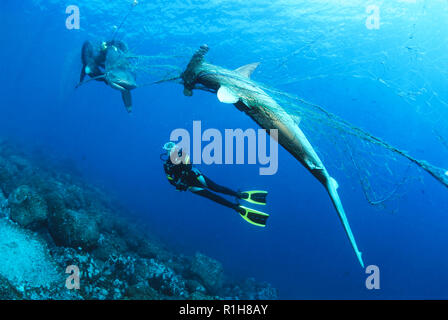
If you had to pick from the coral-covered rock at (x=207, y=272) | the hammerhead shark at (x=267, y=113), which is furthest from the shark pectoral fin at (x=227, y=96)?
the coral-covered rock at (x=207, y=272)

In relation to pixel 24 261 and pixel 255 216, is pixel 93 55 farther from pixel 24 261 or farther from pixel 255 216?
pixel 255 216

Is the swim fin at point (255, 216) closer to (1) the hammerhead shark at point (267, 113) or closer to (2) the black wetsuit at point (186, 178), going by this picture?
(2) the black wetsuit at point (186, 178)

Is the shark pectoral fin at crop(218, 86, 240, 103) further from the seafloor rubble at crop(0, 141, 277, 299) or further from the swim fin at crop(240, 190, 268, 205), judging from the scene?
the seafloor rubble at crop(0, 141, 277, 299)

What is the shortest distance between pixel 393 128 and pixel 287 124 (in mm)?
54085

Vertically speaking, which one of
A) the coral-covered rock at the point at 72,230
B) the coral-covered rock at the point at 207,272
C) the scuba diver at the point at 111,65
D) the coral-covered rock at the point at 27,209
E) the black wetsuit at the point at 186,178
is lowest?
the coral-covered rock at the point at 207,272

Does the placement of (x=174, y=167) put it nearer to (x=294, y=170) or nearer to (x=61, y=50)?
(x=61, y=50)

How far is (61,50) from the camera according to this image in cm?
4703

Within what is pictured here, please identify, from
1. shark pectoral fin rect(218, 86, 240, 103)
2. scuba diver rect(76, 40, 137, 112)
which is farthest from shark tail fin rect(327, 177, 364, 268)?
Result: scuba diver rect(76, 40, 137, 112)

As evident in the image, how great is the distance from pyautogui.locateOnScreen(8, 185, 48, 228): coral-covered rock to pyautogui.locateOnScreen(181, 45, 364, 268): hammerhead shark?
640cm

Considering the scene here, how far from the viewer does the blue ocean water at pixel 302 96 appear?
19.7m

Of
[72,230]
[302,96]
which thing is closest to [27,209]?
[72,230]

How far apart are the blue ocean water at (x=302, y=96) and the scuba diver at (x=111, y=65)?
1682 millimetres
